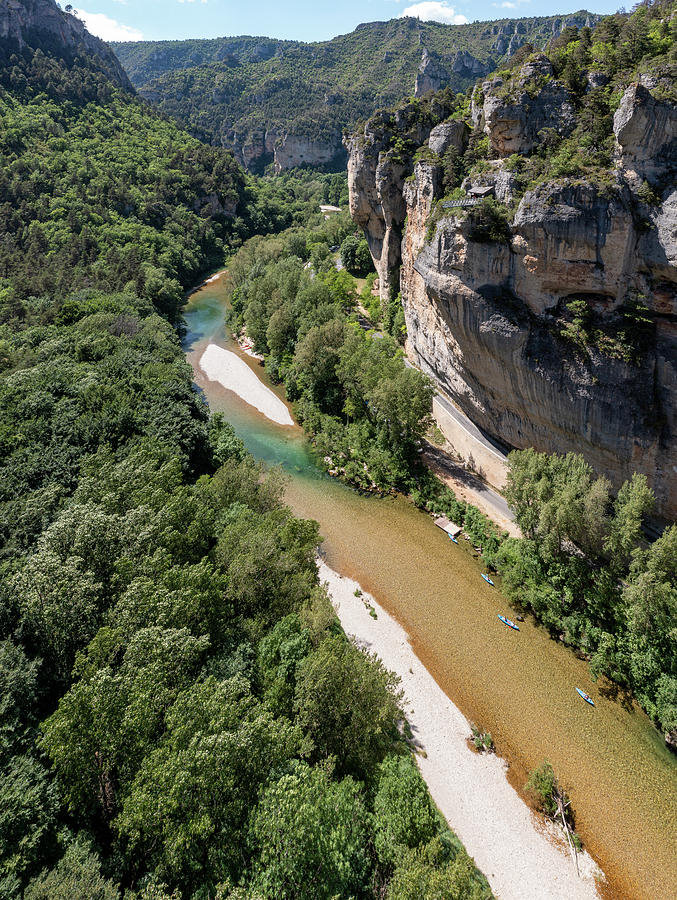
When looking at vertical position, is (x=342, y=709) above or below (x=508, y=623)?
above

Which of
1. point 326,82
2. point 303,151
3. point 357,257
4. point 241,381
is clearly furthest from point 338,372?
point 326,82

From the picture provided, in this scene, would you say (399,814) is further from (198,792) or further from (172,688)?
(172,688)

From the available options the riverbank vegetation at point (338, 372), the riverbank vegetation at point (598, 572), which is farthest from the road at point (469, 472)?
the riverbank vegetation at point (598, 572)

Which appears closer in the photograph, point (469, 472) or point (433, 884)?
point (433, 884)

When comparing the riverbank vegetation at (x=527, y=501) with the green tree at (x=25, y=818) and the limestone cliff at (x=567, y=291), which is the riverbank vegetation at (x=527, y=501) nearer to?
the limestone cliff at (x=567, y=291)

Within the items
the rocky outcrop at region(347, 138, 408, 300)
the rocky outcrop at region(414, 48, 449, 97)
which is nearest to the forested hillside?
the rocky outcrop at region(347, 138, 408, 300)

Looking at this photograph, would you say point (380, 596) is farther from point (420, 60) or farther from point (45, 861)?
point (420, 60)

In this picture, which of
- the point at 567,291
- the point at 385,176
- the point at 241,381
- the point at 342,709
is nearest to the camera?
the point at 342,709
